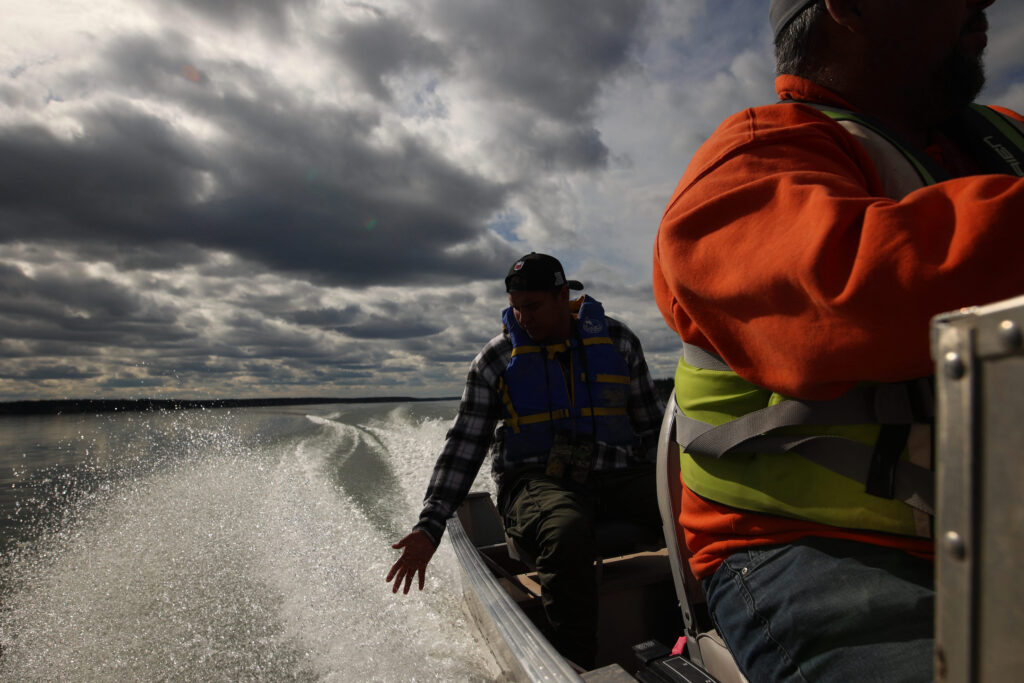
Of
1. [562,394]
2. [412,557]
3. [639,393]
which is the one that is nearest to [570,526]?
[412,557]

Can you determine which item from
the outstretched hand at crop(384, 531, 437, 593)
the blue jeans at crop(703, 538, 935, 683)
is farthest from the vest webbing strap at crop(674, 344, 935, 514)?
the outstretched hand at crop(384, 531, 437, 593)

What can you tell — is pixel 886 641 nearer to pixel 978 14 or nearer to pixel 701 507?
pixel 701 507

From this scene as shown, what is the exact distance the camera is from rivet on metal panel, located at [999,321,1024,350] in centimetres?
41

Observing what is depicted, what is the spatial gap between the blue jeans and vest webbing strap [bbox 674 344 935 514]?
4.3 inches

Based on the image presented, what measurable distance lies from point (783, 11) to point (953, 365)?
0.95m

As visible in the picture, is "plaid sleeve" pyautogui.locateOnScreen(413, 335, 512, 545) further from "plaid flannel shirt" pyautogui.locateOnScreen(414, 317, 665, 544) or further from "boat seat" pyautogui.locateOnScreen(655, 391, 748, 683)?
"boat seat" pyautogui.locateOnScreen(655, 391, 748, 683)

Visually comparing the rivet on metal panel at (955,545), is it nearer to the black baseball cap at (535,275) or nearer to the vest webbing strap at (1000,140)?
the vest webbing strap at (1000,140)

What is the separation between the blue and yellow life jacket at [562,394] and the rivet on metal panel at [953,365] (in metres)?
2.93

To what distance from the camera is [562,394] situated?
11.2 ft

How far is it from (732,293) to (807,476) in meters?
0.31

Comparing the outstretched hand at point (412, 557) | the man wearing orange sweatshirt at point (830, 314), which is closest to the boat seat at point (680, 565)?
the man wearing orange sweatshirt at point (830, 314)

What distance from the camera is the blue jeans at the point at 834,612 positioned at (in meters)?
0.79

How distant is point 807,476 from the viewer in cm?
87

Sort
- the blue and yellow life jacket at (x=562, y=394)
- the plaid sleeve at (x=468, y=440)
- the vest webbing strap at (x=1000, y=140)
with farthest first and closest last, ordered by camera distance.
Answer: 1. the blue and yellow life jacket at (x=562, y=394)
2. the plaid sleeve at (x=468, y=440)
3. the vest webbing strap at (x=1000, y=140)
